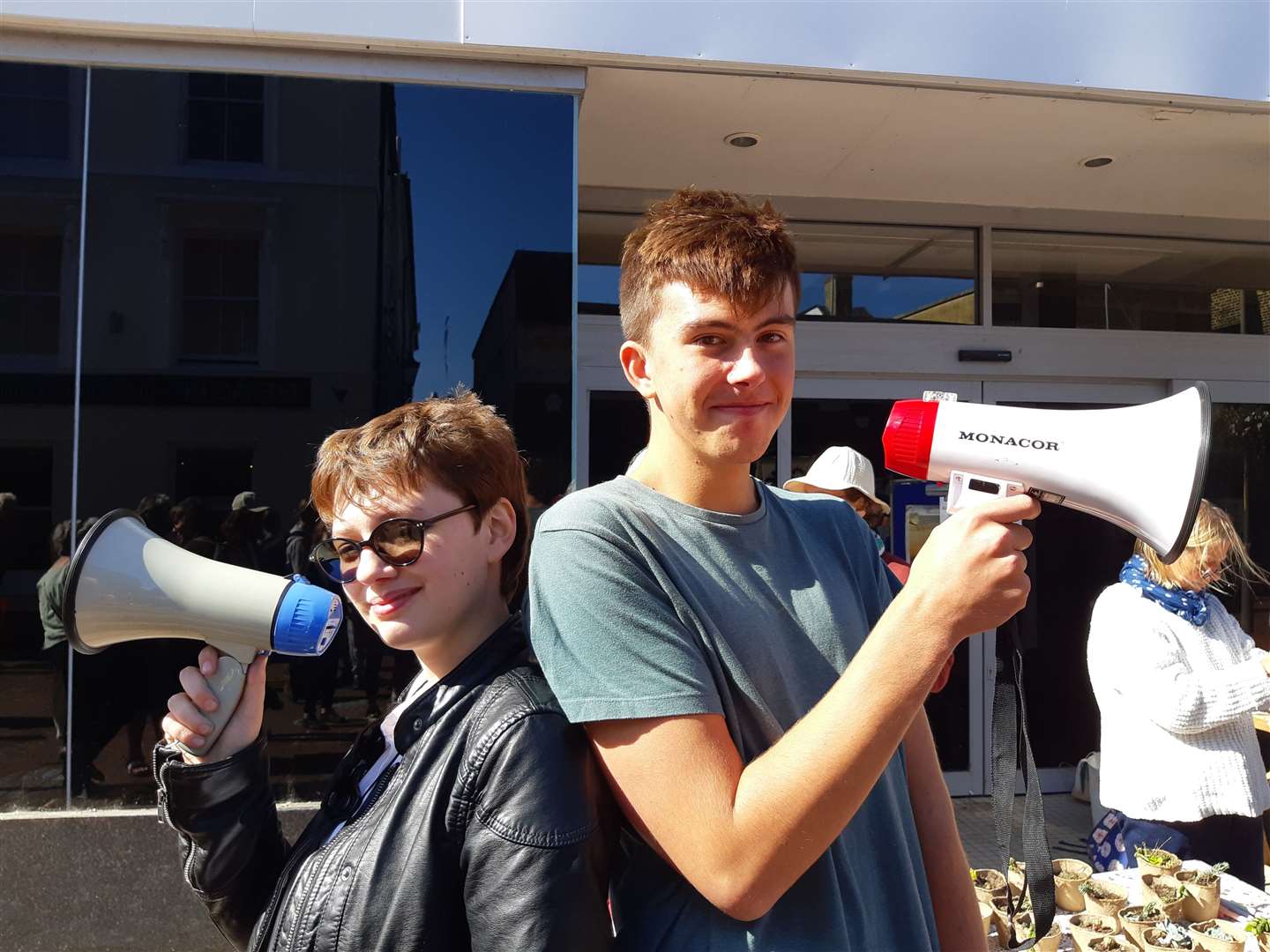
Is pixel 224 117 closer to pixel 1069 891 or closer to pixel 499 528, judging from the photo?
pixel 499 528

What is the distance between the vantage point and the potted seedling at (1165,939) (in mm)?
2248

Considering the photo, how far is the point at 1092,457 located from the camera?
3.99 ft

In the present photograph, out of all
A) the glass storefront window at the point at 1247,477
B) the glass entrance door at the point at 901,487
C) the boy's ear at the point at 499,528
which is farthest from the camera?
the glass storefront window at the point at 1247,477

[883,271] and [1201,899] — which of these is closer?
[1201,899]

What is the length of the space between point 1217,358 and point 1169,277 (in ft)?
1.90

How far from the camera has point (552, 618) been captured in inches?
43.1

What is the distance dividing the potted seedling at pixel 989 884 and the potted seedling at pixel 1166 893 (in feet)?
1.19

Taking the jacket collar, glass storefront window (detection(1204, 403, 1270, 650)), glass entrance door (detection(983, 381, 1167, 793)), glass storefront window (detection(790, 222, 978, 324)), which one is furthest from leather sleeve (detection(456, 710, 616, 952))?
glass storefront window (detection(1204, 403, 1270, 650))

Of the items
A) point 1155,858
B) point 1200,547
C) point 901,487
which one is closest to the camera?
point 1155,858

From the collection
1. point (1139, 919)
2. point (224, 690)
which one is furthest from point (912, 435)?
point (1139, 919)

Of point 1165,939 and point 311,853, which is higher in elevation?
point 311,853

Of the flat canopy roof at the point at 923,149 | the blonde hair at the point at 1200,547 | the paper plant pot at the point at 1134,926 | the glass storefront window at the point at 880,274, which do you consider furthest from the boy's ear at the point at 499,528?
the glass storefront window at the point at 880,274

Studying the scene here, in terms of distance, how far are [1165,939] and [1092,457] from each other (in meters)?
1.69

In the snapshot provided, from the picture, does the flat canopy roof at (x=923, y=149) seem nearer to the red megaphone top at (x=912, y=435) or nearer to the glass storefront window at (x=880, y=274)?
the glass storefront window at (x=880, y=274)
